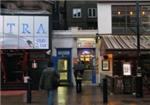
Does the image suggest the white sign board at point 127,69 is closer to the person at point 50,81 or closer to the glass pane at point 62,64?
the person at point 50,81

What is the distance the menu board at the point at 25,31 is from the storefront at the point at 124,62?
13.8 ft

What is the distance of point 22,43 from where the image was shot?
32.6 metres

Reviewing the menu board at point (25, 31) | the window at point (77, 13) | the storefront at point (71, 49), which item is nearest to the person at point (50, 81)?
the menu board at point (25, 31)

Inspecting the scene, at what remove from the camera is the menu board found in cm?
3250

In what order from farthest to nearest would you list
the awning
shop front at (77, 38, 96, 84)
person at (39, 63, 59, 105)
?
shop front at (77, 38, 96, 84) → the awning → person at (39, 63, 59, 105)

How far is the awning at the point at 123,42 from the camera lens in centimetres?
2818

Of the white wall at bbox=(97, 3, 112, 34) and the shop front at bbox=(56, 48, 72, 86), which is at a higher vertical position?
the white wall at bbox=(97, 3, 112, 34)

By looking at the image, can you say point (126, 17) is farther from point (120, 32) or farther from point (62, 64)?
point (62, 64)

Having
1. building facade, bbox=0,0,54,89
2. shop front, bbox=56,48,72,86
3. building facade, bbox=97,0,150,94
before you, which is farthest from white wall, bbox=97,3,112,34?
building facade, bbox=0,0,54,89

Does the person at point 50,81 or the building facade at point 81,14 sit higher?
the building facade at point 81,14

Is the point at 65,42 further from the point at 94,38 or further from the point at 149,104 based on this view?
the point at 149,104

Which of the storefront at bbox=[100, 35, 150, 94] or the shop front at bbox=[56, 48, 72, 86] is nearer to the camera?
the storefront at bbox=[100, 35, 150, 94]

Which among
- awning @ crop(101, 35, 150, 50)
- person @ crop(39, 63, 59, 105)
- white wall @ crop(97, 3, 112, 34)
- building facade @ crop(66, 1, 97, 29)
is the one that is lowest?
person @ crop(39, 63, 59, 105)

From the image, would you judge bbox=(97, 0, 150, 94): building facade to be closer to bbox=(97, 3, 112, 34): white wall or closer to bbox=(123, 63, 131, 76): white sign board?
bbox=(97, 3, 112, 34): white wall
